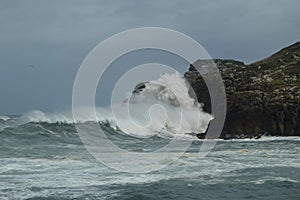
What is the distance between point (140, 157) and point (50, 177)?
35.3 feet

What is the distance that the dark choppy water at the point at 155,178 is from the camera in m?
20.6

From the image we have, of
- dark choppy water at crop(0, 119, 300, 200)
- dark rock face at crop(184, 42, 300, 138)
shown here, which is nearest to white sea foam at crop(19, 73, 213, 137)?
dark rock face at crop(184, 42, 300, 138)

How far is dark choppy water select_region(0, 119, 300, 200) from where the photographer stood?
20.6m

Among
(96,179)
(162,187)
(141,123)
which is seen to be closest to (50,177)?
(96,179)

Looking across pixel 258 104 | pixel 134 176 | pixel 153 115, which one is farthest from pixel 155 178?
pixel 153 115

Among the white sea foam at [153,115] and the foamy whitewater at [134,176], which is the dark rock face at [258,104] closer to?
the white sea foam at [153,115]

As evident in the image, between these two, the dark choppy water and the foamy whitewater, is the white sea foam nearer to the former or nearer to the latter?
the foamy whitewater

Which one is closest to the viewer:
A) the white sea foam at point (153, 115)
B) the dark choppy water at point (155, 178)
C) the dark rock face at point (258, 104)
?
the dark choppy water at point (155, 178)

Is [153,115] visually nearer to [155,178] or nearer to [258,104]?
[258,104]

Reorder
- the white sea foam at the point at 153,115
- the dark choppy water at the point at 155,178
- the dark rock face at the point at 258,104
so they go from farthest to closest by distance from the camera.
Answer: the white sea foam at the point at 153,115 → the dark rock face at the point at 258,104 → the dark choppy water at the point at 155,178

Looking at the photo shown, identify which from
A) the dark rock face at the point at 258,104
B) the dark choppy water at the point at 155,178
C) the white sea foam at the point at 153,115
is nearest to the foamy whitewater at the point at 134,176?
the dark choppy water at the point at 155,178

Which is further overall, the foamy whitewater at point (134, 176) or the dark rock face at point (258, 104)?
the dark rock face at point (258, 104)

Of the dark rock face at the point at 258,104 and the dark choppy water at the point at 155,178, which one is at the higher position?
the dark rock face at the point at 258,104

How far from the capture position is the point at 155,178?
24578mm
